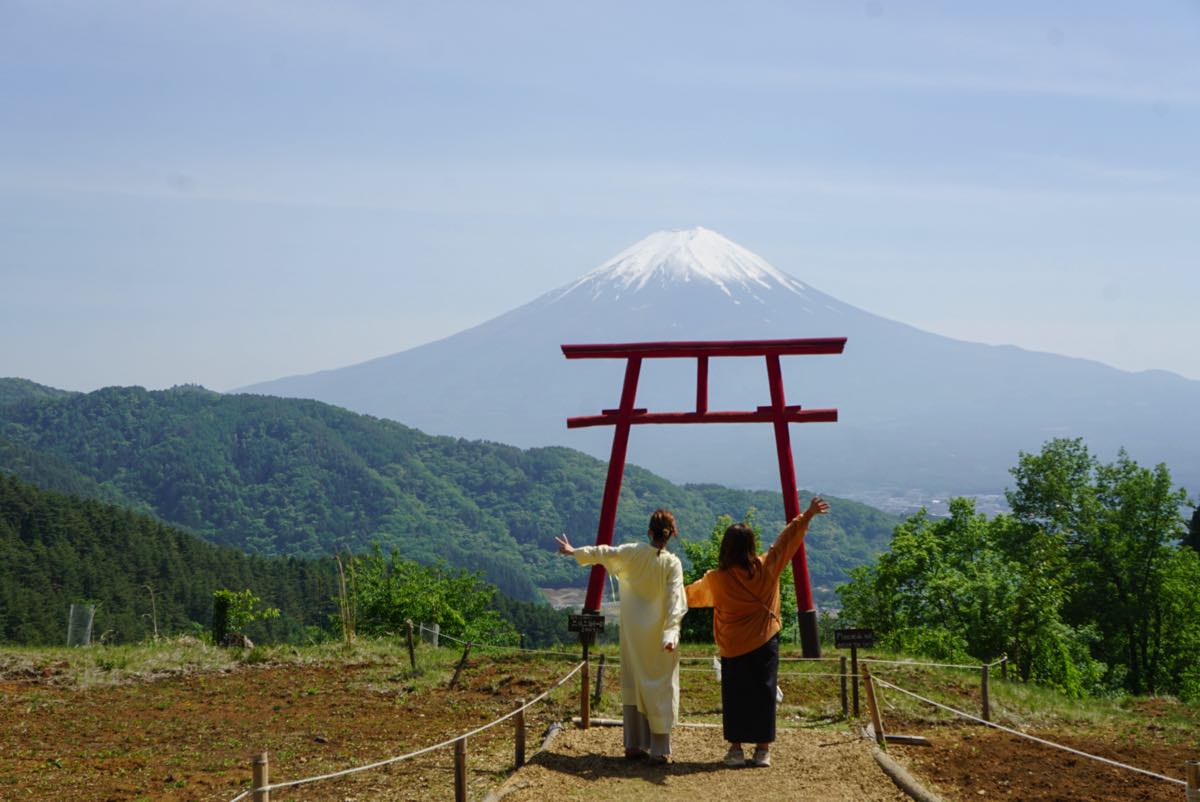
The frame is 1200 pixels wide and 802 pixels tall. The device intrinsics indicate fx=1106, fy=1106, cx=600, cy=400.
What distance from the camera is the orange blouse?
28.4 ft

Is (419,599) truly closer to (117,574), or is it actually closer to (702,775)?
(702,775)

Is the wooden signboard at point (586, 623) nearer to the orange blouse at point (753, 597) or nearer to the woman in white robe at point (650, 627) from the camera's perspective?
the woman in white robe at point (650, 627)

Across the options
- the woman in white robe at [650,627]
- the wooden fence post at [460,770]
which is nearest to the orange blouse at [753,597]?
the woman in white robe at [650,627]

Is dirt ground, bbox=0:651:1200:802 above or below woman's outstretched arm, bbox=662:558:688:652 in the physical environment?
below

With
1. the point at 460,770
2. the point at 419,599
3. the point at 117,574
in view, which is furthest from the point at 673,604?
the point at 117,574

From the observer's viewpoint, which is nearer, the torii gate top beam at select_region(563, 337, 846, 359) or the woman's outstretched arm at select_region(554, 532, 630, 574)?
the woman's outstretched arm at select_region(554, 532, 630, 574)

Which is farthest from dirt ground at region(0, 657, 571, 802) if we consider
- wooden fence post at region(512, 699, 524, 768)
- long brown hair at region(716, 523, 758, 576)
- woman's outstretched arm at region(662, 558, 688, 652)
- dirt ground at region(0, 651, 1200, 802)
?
long brown hair at region(716, 523, 758, 576)

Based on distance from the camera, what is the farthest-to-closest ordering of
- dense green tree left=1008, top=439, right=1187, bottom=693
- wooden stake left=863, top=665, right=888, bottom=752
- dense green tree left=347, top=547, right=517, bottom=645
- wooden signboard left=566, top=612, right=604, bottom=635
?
1. dense green tree left=1008, top=439, right=1187, bottom=693
2. dense green tree left=347, top=547, right=517, bottom=645
3. wooden signboard left=566, top=612, right=604, bottom=635
4. wooden stake left=863, top=665, right=888, bottom=752

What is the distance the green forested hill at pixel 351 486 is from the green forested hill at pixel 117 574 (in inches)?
2452

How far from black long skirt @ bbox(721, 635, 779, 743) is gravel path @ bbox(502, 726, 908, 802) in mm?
302

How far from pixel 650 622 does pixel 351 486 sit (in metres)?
148

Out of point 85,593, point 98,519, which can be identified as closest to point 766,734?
point 85,593

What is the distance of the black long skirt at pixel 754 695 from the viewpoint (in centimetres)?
871

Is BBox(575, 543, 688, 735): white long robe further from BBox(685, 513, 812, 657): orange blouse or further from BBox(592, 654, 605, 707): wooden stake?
BBox(592, 654, 605, 707): wooden stake
